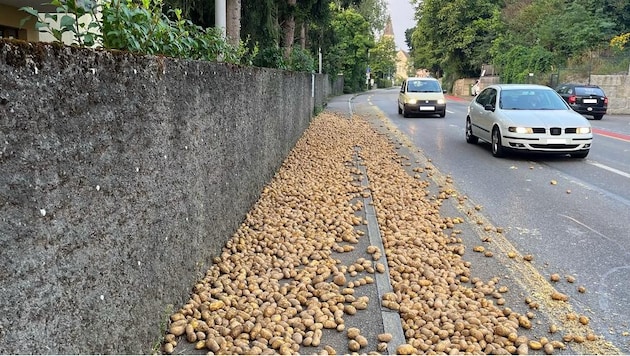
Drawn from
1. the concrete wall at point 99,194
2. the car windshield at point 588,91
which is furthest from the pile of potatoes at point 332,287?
the car windshield at point 588,91

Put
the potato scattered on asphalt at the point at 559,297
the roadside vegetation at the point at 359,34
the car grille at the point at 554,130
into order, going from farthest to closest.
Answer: the car grille at the point at 554,130
the potato scattered on asphalt at the point at 559,297
the roadside vegetation at the point at 359,34

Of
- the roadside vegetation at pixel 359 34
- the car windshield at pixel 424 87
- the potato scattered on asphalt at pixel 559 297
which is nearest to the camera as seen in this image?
the roadside vegetation at pixel 359 34

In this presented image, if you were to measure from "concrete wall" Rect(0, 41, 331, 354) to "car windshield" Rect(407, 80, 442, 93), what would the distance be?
64.0 ft

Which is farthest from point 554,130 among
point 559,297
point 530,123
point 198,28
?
point 198,28

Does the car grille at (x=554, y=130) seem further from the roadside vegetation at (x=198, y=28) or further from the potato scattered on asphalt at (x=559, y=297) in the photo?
the potato scattered on asphalt at (x=559, y=297)

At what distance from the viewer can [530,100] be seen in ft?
39.6

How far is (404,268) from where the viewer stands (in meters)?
4.78

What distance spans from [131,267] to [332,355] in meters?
1.36

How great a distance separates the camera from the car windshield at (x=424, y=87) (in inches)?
914

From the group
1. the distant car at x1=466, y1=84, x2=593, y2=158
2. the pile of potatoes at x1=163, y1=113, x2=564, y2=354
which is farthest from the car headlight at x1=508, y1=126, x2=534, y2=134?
the pile of potatoes at x1=163, y1=113, x2=564, y2=354

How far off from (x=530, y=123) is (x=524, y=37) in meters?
38.7

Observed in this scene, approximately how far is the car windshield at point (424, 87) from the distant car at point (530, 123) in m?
10.2

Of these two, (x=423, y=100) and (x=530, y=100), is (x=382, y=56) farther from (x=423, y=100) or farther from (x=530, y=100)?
(x=530, y=100)

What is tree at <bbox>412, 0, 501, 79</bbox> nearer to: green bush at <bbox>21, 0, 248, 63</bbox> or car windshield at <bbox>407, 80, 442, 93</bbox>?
car windshield at <bbox>407, 80, 442, 93</bbox>
